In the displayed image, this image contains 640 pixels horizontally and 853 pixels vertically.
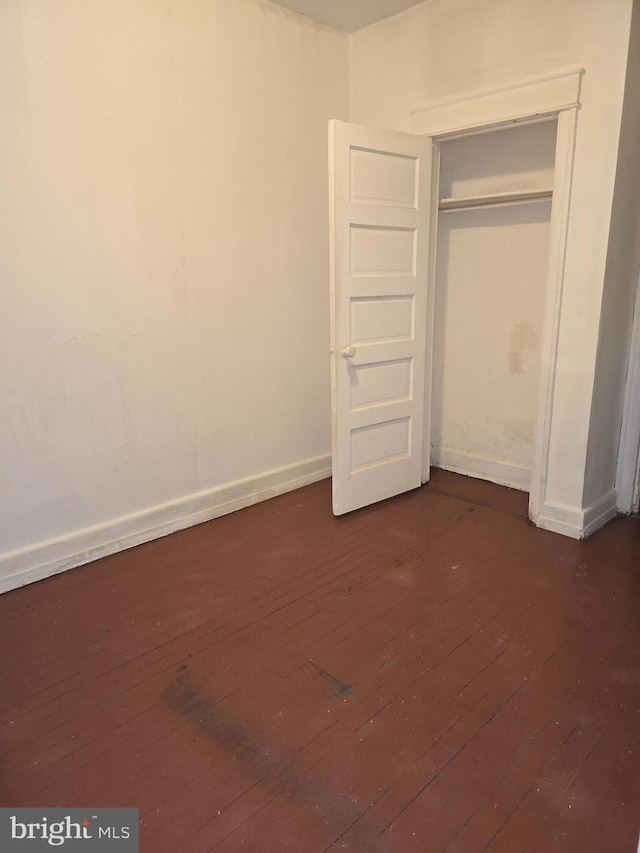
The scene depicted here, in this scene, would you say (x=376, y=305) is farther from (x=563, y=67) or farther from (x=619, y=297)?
(x=563, y=67)

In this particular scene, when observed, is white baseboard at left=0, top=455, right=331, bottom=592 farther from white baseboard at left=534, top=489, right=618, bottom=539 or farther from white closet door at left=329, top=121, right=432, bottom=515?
white baseboard at left=534, top=489, right=618, bottom=539

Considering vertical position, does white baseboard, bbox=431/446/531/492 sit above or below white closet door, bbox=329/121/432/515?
below

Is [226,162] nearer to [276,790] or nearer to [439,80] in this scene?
[439,80]

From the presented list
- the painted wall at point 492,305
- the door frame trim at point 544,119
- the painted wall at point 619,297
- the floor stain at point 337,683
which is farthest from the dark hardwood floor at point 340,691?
the painted wall at point 492,305

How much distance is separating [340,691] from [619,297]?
240 cm

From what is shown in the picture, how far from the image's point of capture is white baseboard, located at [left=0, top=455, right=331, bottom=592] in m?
2.75

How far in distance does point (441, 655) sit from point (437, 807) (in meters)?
0.66

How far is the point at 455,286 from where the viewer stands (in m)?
3.93

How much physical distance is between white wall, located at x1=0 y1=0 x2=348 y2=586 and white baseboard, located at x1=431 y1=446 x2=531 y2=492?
1139 mm

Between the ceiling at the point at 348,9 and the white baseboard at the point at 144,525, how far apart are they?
8.91ft

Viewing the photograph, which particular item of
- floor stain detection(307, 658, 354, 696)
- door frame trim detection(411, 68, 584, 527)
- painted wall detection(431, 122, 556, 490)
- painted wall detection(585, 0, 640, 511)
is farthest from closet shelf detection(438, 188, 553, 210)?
floor stain detection(307, 658, 354, 696)

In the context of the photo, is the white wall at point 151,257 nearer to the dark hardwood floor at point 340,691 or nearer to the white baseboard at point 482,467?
the dark hardwood floor at point 340,691

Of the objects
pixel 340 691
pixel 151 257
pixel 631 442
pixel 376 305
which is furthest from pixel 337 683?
pixel 631 442

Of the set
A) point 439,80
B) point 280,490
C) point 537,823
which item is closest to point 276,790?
point 537,823
